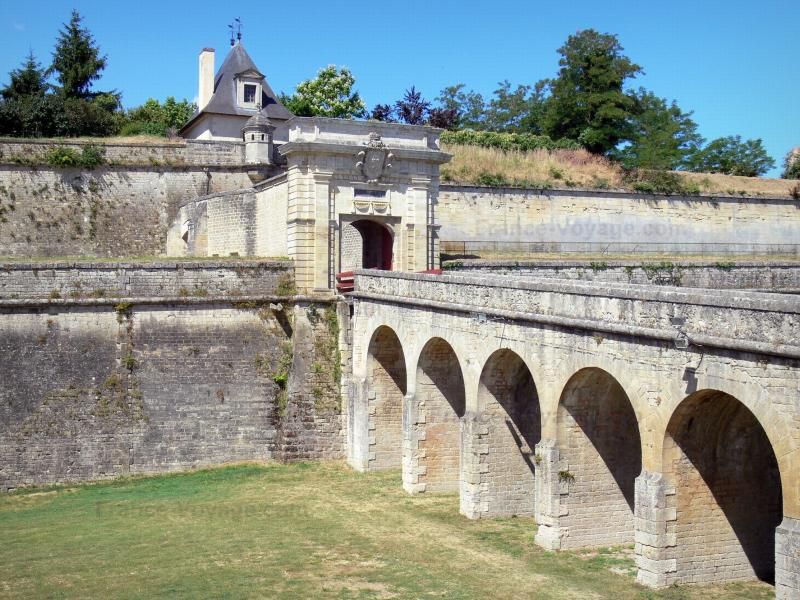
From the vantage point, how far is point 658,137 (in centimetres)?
5097

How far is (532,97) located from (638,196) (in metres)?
22.1

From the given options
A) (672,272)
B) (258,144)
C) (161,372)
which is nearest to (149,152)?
(258,144)

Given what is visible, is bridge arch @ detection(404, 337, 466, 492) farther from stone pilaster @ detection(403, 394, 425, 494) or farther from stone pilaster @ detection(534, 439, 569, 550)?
stone pilaster @ detection(534, 439, 569, 550)

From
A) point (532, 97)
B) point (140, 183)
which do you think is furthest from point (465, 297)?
point (532, 97)

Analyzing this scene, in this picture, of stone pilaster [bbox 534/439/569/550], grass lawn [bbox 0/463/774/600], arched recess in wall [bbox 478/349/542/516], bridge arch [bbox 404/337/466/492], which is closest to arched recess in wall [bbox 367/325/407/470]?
grass lawn [bbox 0/463/774/600]

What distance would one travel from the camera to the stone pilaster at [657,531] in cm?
1386

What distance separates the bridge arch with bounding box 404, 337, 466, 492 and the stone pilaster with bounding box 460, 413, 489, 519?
258cm

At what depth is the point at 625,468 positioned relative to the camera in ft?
55.0

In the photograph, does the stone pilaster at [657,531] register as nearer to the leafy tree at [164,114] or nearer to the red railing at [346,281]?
the red railing at [346,281]

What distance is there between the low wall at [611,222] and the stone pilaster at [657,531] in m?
21.1

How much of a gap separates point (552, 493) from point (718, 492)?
117 inches

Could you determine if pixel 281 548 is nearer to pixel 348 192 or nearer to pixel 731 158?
pixel 348 192

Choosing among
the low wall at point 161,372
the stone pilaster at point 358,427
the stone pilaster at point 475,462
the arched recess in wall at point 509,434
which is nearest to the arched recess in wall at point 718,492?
the arched recess in wall at point 509,434

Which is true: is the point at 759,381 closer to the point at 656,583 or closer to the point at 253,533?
the point at 656,583
